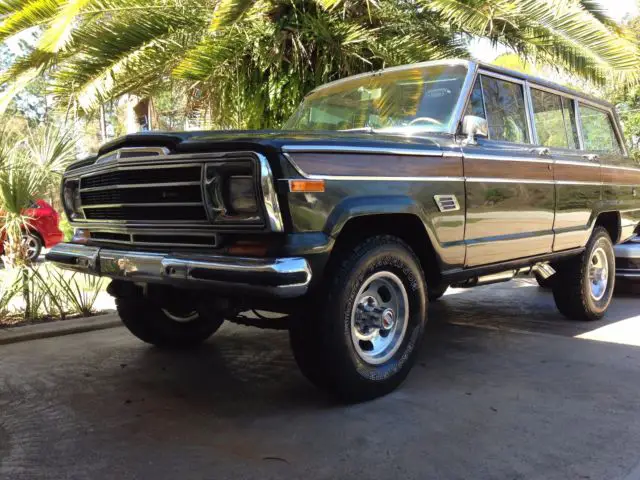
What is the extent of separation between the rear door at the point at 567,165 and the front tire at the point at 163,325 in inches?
119

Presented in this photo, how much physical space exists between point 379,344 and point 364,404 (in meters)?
0.39

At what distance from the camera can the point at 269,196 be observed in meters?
2.85

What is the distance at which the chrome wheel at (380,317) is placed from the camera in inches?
137

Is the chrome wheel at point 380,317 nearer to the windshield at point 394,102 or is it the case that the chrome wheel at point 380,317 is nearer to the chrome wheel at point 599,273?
the windshield at point 394,102

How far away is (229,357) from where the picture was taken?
4461 millimetres

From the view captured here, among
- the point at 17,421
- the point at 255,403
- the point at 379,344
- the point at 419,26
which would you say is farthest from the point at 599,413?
the point at 419,26

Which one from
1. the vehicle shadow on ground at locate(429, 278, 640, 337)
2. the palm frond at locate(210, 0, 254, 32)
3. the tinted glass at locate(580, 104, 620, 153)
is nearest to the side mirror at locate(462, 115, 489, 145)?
→ the vehicle shadow on ground at locate(429, 278, 640, 337)

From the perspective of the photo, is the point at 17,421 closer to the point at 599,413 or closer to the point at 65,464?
the point at 65,464

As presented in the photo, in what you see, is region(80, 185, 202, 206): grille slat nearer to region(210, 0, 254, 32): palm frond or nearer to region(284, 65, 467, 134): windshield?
region(284, 65, 467, 134): windshield

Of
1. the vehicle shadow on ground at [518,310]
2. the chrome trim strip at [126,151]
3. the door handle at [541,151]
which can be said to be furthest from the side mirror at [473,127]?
the vehicle shadow on ground at [518,310]

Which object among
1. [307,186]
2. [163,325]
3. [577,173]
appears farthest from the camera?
[577,173]

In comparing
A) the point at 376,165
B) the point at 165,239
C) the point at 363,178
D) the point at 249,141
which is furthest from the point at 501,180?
the point at 165,239

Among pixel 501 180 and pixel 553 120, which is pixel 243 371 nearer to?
pixel 501 180

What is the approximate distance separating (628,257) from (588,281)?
5.41ft
